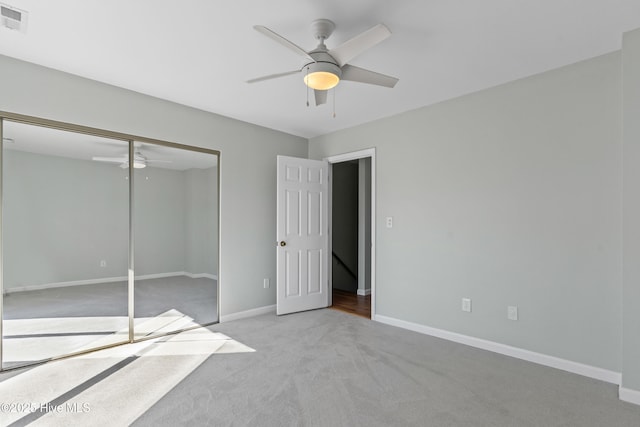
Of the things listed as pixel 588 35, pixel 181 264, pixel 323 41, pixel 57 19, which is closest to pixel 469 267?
pixel 588 35

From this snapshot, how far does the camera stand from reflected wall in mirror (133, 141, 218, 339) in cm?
349

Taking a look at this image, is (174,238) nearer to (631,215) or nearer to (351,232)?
(351,232)

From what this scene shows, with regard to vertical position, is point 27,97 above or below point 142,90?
below

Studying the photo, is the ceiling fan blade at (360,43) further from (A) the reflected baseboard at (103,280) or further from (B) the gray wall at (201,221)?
(A) the reflected baseboard at (103,280)

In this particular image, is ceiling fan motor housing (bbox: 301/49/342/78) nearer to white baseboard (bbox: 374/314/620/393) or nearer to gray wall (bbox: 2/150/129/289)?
gray wall (bbox: 2/150/129/289)

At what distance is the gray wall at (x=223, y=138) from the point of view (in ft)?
9.20

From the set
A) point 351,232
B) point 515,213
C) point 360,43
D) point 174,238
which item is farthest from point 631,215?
point 351,232

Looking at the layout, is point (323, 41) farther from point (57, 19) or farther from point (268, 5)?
Answer: point (57, 19)

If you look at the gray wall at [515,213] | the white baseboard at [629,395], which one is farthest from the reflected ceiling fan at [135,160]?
the white baseboard at [629,395]

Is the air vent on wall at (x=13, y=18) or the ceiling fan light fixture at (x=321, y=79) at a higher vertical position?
the air vent on wall at (x=13, y=18)

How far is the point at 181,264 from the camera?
151 inches

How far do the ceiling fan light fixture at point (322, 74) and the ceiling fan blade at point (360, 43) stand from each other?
67 mm

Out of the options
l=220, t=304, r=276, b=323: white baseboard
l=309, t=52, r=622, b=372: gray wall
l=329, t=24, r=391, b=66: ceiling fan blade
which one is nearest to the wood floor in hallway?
l=309, t=52, r=622, b=372: gray wall

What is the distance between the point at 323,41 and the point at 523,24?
1.37 meters
